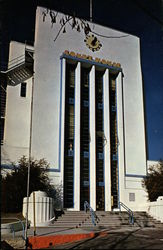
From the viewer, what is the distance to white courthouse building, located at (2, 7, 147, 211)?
85.4ft

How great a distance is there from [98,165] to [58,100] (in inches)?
298

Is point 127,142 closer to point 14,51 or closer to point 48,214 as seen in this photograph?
point 48,214

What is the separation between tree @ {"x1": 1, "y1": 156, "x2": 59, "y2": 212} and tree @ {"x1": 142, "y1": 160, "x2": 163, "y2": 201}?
9050mm

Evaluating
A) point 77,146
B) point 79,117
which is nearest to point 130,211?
point 77,146

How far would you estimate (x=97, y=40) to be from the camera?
31516mm

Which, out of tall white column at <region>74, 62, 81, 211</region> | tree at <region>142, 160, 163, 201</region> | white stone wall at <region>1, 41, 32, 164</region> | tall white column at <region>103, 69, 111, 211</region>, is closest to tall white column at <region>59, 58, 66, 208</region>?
tall white column at <region>74, 62, 81, 211</region>

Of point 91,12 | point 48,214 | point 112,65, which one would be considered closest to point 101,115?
point 112,65

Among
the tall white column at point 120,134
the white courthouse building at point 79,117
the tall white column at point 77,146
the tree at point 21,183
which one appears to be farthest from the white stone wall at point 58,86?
the tall white column at point 77,146

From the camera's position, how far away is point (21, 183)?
21734mm

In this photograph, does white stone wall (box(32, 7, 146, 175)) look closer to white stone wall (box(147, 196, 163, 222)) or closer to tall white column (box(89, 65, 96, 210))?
tall white column (box(89, 65, 96, 210))

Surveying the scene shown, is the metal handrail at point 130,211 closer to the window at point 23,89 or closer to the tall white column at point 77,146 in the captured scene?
the tall white column at point 77,146

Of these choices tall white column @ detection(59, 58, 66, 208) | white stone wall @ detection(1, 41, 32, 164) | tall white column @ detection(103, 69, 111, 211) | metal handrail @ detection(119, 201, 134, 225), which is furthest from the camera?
tall white column @ detection(103, 69, 111, 211)

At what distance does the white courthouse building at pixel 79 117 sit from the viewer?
2602 centimetres

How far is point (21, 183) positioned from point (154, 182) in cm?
1284
